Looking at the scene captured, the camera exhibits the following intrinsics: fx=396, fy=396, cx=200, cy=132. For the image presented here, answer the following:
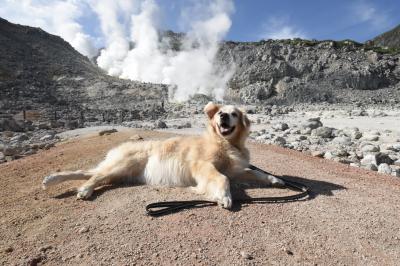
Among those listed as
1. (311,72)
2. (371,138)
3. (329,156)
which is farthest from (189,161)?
(311,72)

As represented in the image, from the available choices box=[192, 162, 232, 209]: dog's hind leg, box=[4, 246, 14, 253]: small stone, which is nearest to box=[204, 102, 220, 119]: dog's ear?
box=[192, 162, 232, 209]: dog's hind leg

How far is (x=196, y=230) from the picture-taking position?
389cm

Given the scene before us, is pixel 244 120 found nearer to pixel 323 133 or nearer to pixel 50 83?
→ pixel 323 133

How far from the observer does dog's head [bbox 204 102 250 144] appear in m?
5.28

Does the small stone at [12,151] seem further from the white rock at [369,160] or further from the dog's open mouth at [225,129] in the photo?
the white rock at [369,160]

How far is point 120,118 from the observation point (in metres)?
25.8

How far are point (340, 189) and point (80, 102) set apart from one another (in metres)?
37.9

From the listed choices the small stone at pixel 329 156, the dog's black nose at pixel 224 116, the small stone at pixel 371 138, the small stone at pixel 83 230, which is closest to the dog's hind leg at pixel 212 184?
the dog's black nose at pixel 224 116

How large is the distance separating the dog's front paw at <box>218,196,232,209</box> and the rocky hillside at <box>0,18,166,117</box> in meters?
30.4

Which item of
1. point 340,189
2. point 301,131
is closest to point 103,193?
point 340,189

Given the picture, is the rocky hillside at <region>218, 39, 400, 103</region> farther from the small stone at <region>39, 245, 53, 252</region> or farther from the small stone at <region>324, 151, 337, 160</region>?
the small stone at <region>39, 245, 53, 252</region>

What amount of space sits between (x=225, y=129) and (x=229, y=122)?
115mm

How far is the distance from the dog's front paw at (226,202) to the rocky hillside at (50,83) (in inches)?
1197

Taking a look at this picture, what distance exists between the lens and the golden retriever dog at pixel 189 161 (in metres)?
5.27
